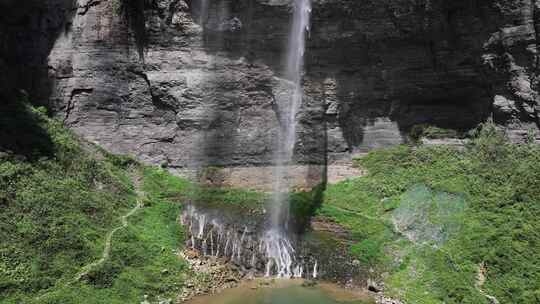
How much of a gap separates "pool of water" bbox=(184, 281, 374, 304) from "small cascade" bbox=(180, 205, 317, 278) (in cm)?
87

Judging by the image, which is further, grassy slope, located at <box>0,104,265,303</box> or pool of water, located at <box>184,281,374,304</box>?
pool of water, located at <box>184,281,374,304</box>

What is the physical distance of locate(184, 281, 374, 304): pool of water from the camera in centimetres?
1600

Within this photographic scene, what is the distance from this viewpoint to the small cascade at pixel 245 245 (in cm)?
1861

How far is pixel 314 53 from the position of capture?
83.5 feet

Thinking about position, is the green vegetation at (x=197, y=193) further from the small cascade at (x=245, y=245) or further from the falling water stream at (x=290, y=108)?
the small cascade at (x=245, y=245)

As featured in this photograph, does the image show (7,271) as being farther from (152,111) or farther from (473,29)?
(473,29)

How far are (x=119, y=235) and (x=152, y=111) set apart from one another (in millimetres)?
9490

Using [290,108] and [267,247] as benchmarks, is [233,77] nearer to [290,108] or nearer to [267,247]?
[290,108]

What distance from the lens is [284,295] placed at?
16.6m

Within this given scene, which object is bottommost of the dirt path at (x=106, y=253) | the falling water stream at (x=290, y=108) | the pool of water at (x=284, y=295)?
the pool of water at (x=284, y=295)

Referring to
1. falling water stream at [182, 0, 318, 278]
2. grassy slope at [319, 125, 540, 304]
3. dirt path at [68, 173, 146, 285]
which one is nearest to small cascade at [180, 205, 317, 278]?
falling water stream at [182, 0, 318, 278]

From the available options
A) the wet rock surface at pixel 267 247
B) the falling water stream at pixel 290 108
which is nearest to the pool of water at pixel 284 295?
the wet rock surface at pixel 267 247

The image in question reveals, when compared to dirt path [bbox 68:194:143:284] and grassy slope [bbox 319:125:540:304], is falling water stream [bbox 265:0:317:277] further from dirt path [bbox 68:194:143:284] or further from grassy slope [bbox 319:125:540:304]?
dirt path [bbox 68:194:143:284]

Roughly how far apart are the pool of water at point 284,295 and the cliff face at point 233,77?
317 inches
